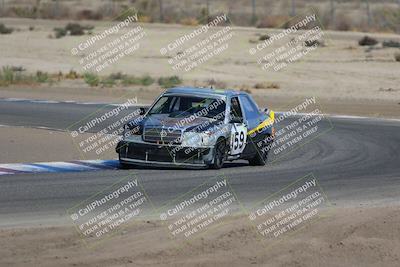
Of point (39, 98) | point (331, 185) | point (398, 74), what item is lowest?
point (398, 74)

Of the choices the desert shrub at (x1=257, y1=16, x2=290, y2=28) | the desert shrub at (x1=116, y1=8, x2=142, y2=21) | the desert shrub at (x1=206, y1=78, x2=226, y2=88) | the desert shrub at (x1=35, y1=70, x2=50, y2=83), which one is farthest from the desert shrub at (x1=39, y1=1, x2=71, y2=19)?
the desert shrub at (x1=206, y1=78, x2=226, y2=88)

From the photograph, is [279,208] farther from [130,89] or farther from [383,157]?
[130,89]

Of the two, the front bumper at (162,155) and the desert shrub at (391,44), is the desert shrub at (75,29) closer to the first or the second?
the desert shrub at (391,44)

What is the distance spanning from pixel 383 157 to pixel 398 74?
65.7 feet

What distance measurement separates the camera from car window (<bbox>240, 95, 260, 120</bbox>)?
63.2 ft

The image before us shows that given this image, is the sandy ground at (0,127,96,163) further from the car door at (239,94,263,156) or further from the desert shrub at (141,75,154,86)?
the desert shrub at (141,75,154,86)

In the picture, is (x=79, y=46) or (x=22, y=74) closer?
(x=22, y=74)

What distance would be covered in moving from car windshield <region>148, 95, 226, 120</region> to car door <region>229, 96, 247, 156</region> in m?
0.25

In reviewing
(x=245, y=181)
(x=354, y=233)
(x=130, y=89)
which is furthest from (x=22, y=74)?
(x=354, y=233)

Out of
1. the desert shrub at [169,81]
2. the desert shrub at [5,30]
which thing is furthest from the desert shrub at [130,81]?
the desert shrub at [5,30]

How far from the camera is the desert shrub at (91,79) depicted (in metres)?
39.2

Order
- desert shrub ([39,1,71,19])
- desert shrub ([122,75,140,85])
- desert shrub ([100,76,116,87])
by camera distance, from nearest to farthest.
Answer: desert shrub ([100,76,116,87]) < desert shrub ([122,75,140,85]) < desert shrub ([39,1,71,19])

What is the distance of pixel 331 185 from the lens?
56.1 ft

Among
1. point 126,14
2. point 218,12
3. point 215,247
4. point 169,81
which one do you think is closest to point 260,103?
point 169,81
